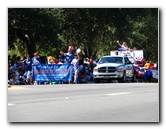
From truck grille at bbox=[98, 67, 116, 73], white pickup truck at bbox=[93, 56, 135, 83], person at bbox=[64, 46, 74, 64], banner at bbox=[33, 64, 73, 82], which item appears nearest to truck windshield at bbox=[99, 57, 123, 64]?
white pickup truck at bbox=[93, 56, 135, 83]

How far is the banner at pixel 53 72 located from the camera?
22578 mm

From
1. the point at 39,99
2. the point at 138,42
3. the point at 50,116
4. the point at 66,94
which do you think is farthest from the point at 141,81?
the point at 50,116

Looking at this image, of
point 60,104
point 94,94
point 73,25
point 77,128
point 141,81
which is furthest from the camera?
point 141,81

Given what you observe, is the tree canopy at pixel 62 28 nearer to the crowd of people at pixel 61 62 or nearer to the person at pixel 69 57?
the crowd of people at pixel 61 62

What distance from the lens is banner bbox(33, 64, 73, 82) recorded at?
2258 centimetres

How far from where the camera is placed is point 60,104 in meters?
13.1

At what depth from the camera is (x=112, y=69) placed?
24219mm

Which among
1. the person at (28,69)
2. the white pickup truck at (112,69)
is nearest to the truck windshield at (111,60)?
the white pickup truck at (112,69)

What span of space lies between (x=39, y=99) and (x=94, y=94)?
7.65 ft

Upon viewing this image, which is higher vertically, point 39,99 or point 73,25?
point 73,25

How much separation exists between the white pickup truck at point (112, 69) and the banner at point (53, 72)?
168 cm

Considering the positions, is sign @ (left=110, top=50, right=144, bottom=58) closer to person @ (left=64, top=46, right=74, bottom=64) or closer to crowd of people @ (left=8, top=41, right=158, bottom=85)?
crowd of people @ (left=8, top=41, right=158, bottom=85)

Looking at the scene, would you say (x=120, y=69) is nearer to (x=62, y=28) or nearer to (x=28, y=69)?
(x=28, y=69)
